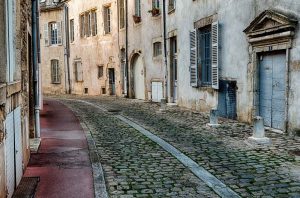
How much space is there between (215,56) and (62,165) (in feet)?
23.8

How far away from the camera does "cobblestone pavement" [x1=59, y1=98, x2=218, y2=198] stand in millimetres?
4910

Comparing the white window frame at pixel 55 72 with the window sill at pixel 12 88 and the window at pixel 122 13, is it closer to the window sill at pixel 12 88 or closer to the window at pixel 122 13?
the window at pixel 122 13

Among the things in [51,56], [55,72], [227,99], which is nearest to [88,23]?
[51,56]

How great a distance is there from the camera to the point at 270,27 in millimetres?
9141

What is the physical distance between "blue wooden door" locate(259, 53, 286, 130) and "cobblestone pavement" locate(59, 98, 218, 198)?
3.25m

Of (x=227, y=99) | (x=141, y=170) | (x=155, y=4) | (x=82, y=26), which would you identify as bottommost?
(x=141, y=170)

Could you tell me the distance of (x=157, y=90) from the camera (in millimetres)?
18312

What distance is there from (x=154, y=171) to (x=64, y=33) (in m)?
24.9

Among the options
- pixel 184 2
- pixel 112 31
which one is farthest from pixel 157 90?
pixel 112 31

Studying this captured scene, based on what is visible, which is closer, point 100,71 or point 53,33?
point 100,71

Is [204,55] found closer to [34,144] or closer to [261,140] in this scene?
[261,140]

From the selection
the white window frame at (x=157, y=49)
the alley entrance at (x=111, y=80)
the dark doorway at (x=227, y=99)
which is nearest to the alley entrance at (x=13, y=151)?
the dark doorway at (x=227, y=99)

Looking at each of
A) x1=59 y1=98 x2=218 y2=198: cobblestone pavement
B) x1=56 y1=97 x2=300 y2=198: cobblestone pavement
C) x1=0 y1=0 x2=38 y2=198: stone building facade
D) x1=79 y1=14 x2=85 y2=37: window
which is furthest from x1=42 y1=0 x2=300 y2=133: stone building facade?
x1=0 y1=0 x2=38 y2=198: stone building facade

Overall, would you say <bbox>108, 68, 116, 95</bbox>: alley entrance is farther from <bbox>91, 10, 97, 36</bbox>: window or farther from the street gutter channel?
the street gutter channel
